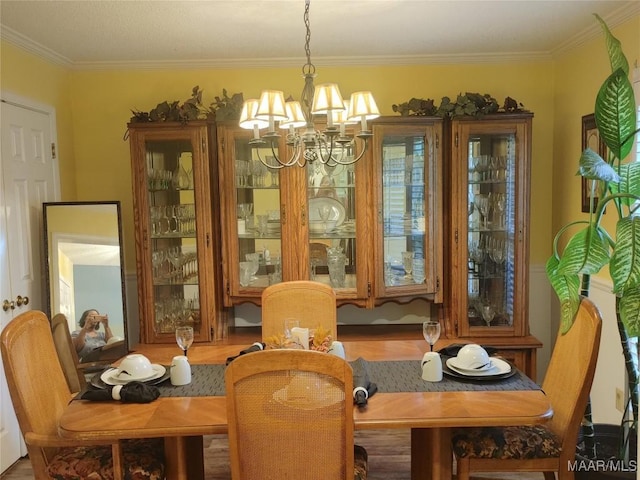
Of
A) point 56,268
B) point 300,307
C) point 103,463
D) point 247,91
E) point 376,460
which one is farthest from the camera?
point 247,91

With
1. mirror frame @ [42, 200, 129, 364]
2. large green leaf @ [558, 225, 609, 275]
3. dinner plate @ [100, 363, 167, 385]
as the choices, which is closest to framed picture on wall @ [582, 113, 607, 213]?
large green leaf @ [558, 225, 609, 275]

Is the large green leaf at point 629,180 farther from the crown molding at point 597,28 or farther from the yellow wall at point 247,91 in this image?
the yellow wall at point 247,91

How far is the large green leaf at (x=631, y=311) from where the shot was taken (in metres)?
1.85

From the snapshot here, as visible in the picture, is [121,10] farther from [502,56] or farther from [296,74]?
[502,56]

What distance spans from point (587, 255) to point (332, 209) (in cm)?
187

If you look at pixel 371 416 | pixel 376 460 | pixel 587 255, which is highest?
pixel 587 255

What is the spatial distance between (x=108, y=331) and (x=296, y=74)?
2170 mm

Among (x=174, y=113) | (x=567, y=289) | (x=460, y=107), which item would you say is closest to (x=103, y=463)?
(x=567, y=289)

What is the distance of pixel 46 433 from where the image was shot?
6.86 ft

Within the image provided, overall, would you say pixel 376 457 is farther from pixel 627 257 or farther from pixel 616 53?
pixel 616 53

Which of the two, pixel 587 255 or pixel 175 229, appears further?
pixel 175 229

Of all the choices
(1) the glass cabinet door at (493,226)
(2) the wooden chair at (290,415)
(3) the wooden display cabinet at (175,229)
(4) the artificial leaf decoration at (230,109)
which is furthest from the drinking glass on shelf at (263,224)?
(2) the wooden chair at (290,415)

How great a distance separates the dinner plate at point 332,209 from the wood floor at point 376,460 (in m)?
1.39

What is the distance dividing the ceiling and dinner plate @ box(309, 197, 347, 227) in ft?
3.24
